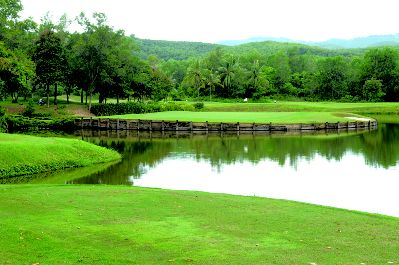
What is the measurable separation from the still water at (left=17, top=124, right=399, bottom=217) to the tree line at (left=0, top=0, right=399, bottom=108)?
42.1ft

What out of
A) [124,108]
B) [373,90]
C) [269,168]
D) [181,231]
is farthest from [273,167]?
[373,90]

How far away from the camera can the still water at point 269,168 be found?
77.4ft

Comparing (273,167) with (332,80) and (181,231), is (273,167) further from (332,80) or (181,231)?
(332,80)

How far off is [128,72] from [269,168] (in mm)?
55447

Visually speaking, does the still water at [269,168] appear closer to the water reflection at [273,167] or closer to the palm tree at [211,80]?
the water reflection at [273,167]

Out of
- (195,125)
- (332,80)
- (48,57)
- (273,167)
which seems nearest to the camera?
(273,167)

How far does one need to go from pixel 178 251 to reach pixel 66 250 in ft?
7.76

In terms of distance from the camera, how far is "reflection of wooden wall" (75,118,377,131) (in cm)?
6100

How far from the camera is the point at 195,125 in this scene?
61.8m

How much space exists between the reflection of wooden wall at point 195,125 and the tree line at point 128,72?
1051 cm

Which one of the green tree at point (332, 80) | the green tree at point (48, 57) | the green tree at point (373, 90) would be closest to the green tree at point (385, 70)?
the green tree at point (373, 90)

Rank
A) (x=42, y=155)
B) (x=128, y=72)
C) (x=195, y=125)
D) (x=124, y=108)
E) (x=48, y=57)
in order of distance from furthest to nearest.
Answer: (x=128, y=72) < (x=124, y=108) < (x=48, y=57) < (x=195, y=125) < (x=42, y=155)

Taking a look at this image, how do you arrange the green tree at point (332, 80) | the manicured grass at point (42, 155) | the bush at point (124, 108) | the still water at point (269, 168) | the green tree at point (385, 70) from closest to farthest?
the still water at point (269, 168) < the manicured grass at point (42, 155) < the bush at point (124, 108) < the green tree at point (385, 70) < the green tree at point (332, 80)

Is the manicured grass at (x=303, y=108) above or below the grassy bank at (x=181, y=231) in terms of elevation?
above
